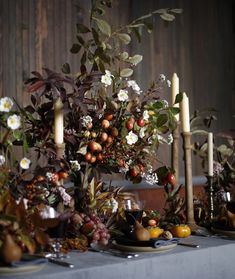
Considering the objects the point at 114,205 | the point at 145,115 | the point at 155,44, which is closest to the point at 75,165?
the point at 114,205

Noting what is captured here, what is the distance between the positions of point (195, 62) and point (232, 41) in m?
0.54

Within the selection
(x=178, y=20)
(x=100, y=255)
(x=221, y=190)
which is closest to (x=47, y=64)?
(x=178, y=20)

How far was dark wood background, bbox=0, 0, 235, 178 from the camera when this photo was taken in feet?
13.1

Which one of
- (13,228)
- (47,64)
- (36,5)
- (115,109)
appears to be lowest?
(13,228)

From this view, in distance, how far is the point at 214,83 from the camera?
527cm

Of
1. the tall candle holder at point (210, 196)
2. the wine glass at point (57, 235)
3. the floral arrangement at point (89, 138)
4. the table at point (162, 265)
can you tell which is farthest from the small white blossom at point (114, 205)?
the tall candle holder at point (210, 196)

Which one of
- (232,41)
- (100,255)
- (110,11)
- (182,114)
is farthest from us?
(232,41)

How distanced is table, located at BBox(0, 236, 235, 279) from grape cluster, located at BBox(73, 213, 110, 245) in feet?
0.27

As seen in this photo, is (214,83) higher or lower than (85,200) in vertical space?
higher

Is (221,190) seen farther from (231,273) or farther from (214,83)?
(214,83)

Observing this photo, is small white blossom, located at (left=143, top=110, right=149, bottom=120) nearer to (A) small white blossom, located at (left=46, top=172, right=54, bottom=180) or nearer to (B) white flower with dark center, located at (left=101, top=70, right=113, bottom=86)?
(B) white flower with dark center, located at (left=101, top=70, right=113, bottom=86)

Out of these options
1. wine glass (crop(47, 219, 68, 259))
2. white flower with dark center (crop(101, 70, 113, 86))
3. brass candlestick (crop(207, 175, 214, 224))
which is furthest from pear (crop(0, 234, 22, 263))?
brass candlestick (crop(207, 175, 214, 224))

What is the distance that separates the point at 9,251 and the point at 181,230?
0.79 m

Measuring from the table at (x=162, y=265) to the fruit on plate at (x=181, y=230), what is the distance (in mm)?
28
